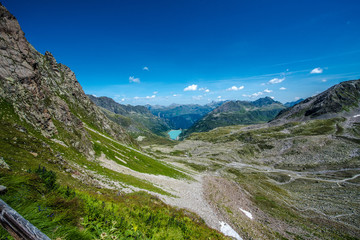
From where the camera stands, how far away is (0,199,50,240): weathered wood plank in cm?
278

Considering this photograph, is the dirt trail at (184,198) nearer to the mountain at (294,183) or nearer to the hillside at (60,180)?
the hillside at (60,180)

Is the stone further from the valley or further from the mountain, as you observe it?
the mountain

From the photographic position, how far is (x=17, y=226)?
9.64 feet

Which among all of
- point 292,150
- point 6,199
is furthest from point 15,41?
point 292,150

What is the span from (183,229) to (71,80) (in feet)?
394

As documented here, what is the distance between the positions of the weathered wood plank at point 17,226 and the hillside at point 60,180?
0.44m

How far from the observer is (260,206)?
47.5 metres

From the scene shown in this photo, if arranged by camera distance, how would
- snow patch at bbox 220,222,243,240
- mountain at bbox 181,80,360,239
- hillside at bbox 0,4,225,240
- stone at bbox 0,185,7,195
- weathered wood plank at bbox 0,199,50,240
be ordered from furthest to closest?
mountain at bbox 181,80,360,239 → snow patch at bbox 220,222,243,240 → hillside at bbox 0,4,225,240 → stone at bbox 0,185,7,195 → weathered wood plank at bbox 0,199,50,240

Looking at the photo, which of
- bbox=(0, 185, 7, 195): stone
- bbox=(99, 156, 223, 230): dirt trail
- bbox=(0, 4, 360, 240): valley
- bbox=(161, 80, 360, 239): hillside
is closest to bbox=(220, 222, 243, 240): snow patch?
bbox=(0, 4, 360, 240): valley

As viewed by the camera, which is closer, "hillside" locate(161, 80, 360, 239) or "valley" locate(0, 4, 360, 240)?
"valley" locate(0, 4, 360, 240)

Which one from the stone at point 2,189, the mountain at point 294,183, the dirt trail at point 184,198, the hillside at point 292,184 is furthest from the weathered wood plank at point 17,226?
the hillside at point 292,184

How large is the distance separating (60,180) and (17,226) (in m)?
15.4

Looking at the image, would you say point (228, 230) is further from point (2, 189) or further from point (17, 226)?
point (17, 226)

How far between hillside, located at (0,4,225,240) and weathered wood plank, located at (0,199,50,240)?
436 mm
